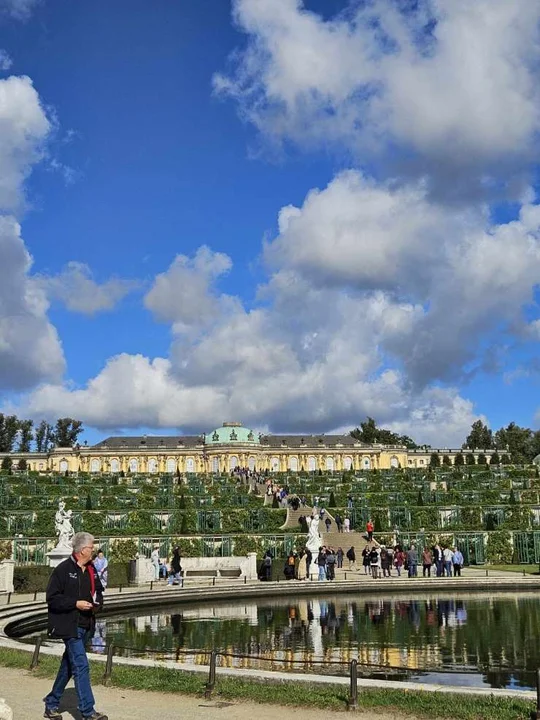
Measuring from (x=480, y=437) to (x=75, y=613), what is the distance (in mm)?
138140

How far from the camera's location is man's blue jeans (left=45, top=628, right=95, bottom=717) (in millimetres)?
8133

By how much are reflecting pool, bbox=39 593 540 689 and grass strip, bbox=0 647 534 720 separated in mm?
398

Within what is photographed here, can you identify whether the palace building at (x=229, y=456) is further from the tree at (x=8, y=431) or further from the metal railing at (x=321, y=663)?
the metal railing at (x=321, y=663)

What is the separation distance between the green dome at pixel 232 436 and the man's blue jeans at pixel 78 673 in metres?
130

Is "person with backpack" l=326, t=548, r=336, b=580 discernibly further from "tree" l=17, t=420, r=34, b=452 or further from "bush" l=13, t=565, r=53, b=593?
"tree" l=17, t=420, r=34, b=452

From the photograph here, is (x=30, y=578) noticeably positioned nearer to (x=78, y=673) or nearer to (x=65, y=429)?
(x=78, y=673)

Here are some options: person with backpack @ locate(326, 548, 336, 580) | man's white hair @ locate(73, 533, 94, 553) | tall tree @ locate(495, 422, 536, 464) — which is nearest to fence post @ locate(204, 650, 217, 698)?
man's white hair @ locate(73, 533, 94, 553)

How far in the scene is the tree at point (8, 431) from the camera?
132 metres

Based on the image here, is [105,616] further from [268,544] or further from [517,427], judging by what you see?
Answer: [517,427]

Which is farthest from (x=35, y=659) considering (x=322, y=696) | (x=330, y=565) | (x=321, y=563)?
(x=321, y=563)

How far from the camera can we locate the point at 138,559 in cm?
3053

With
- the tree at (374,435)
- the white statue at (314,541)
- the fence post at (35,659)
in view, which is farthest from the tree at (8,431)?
the fence post at (35,659)

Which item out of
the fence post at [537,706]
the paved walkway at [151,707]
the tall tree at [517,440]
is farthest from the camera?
the tall tree at [517,440]

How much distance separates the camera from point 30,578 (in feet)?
88.5
